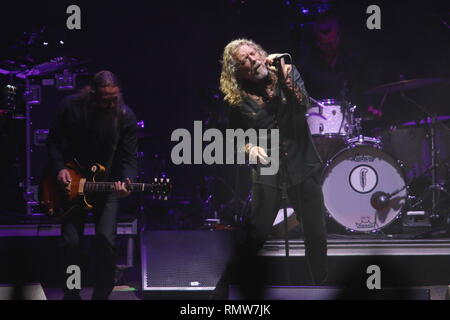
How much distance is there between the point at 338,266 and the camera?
5035 mm

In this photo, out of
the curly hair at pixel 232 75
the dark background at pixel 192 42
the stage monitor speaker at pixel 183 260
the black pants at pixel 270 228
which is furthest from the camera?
the dark background at pixel 192 42

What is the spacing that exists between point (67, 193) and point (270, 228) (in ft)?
5.50

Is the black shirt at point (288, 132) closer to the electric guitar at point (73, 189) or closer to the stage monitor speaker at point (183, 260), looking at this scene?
the stage monitor speaker at point (183, 260)

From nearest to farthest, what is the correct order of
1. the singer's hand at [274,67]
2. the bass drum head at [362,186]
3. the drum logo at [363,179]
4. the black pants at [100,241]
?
the singer's hand at [274,67] → the black pants at [100,241] → the bass drum head at [362,186] → the drum logo at [363,179]

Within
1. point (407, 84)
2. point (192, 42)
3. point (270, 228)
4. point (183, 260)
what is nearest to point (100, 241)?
point (183, 260)

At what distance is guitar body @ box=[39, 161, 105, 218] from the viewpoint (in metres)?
4.62

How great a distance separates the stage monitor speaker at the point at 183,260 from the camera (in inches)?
183

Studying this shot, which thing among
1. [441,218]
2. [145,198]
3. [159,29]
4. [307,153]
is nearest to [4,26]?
[159,29]

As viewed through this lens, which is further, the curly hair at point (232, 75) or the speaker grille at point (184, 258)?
the speaker grille at point (184, 258)

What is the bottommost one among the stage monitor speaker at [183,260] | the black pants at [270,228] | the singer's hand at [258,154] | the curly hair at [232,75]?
the stage monitor speaker at [183,260]

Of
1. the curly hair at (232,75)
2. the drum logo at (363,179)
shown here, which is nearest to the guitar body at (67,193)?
the curly hair at (232,75)

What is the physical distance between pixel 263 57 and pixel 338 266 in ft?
6.40

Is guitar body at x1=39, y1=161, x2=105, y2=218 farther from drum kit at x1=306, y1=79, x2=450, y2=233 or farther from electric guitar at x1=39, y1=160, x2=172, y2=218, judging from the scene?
drum kit at x1=306, y1=79, x2=450, y2=233

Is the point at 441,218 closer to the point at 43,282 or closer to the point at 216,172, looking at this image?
the point at 216,172
